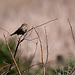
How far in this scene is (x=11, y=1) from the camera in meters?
3.12

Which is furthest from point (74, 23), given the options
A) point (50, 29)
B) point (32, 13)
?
point (32, 13)

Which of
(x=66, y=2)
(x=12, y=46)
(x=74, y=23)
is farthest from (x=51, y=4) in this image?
(x=12, y=46)

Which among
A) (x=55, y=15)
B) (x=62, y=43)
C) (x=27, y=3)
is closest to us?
(x=62, y=43)

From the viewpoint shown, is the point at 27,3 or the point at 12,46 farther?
the point at 27,3

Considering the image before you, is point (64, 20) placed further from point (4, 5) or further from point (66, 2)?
point (4, 5)

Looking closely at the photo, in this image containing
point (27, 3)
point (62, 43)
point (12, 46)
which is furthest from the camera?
point (27, 3)

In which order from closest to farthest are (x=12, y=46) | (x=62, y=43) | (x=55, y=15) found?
(x=12, y=46), (x=62, y=43), (x=55, y=15)

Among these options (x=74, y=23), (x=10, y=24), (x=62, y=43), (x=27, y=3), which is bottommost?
(x=62, y=43)

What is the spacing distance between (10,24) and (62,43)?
2.39ft

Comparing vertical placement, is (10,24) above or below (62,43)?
above

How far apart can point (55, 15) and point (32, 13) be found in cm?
35

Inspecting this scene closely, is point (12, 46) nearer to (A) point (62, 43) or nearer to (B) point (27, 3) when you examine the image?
(A) point (62, 43)

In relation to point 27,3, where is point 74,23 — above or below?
below

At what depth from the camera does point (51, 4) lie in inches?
130
